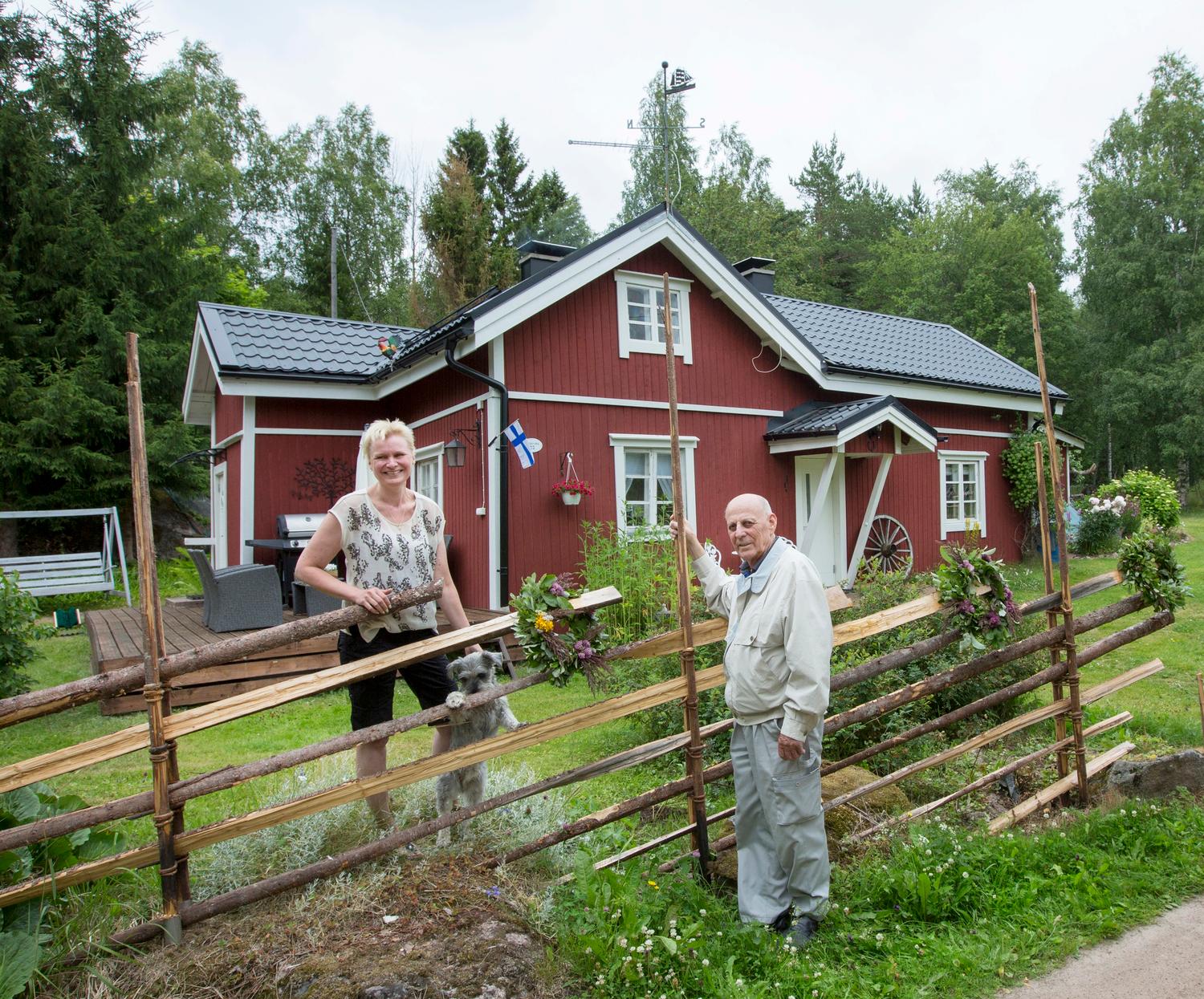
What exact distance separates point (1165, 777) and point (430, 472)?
339 inches

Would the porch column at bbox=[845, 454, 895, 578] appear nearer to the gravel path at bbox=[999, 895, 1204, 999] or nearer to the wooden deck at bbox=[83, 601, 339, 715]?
the wooden deck at bbox=[83, 601, 339, 715]

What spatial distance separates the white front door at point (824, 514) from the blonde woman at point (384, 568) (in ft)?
29.2

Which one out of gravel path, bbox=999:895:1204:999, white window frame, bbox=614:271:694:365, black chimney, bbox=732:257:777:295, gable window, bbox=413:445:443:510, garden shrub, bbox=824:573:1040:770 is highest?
black chimney, bbox=732:257:777:295

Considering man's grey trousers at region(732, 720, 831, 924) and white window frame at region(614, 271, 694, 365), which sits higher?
white window frame at region(614, 271, 694, 365)

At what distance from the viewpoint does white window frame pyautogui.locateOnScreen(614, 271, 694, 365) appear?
10.3 metres

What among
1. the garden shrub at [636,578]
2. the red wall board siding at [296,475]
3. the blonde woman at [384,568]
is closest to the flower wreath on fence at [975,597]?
the blonde woman at [384,568]

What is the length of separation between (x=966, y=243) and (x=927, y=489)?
21407 mm

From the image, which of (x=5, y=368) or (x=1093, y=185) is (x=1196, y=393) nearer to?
(x=1093, y=185)

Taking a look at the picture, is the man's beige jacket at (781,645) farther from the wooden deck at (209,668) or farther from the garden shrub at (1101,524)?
the garden shrub at (1101,524)

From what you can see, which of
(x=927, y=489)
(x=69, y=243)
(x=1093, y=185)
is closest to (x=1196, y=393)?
(x=1093, y=185)

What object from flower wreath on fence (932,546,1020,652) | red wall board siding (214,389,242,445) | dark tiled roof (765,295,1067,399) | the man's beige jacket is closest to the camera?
the man's beige jacket

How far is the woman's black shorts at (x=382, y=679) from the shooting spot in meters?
3.27

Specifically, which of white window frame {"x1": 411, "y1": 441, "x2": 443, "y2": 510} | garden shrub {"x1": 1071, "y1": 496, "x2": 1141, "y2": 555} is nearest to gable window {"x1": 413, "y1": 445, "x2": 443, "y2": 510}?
white window frame {"x1": 411, "y1": 441, "x2": 443, "y2": 510}

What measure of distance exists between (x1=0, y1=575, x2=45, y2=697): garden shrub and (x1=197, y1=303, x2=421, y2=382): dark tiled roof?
433 centimetres
